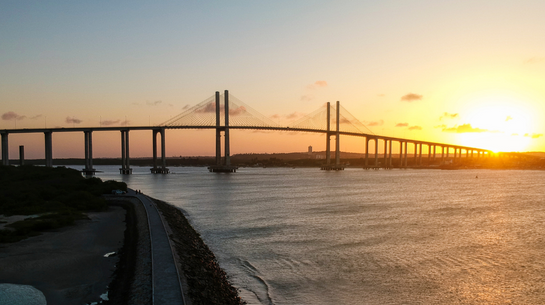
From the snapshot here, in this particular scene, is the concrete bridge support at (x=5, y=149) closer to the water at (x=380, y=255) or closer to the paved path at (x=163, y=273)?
the water at (x=380, y=255)

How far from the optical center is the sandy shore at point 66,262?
1141cm

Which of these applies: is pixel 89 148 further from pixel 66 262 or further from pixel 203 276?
pixel 203 276

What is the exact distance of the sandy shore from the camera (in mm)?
→ 11406

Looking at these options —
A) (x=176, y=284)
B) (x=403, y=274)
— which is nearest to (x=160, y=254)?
(x=176, y=284)

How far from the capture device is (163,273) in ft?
37.5

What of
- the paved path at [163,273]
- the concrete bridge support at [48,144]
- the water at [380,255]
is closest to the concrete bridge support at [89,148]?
the concrete bridge support at [48,144]

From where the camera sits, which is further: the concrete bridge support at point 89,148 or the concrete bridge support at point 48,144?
the concrete bridge support at point 89,148

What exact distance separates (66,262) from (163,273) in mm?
5286

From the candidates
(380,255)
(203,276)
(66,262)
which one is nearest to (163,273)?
(203,276)

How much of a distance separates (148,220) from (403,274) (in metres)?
13.3

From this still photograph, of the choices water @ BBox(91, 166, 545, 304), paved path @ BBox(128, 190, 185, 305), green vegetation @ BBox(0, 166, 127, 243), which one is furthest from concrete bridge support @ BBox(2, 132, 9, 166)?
paved path @ BBox(128, 190, 185, 305)

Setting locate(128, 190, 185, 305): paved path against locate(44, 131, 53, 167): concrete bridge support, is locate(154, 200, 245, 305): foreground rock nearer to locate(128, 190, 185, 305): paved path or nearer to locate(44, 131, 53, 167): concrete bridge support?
locate(128, 190, 185, 305): paved path

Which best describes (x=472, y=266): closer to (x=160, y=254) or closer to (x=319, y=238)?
(x=319, y=238)

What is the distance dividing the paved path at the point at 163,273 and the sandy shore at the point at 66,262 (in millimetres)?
1476
